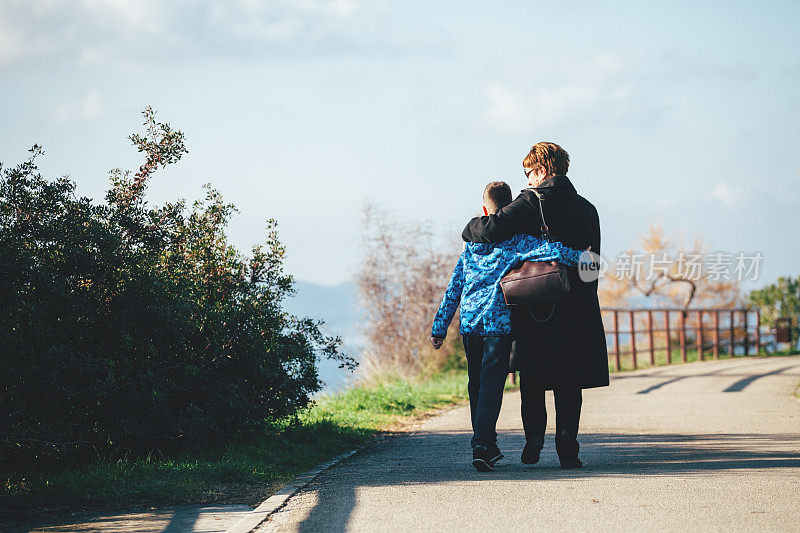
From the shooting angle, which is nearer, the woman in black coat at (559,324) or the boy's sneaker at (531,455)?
the woman in black coat at (559,324)

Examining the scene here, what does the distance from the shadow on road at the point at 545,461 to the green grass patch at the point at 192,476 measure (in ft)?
1.20

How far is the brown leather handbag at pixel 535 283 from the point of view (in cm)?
573

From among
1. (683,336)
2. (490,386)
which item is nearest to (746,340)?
(683,336)

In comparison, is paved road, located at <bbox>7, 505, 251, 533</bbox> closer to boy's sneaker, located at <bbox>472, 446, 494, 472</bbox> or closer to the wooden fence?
boy's sneaker, located at <bbox>472, 446, 494, 472</bbox>

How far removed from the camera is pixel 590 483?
539 centimetres

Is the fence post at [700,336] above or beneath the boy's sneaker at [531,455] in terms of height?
beneath

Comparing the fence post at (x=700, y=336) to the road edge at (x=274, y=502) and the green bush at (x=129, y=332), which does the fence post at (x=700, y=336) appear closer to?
the green bush at (x=129, y=332)

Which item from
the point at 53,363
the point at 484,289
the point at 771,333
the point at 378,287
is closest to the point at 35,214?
the point at 53,363

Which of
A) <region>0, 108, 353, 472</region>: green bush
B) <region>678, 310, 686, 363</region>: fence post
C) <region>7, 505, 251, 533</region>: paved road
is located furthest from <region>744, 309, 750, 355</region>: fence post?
<region>7, 505, 251, 533</region>: paved road

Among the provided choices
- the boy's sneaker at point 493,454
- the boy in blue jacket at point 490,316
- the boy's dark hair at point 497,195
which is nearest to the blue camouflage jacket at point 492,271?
the boy in blue jacket at point 490,316

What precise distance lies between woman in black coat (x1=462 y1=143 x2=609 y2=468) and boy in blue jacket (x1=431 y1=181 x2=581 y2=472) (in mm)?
91

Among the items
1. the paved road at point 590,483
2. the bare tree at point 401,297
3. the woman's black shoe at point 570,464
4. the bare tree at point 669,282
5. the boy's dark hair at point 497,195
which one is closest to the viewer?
the paved road at point 590,483

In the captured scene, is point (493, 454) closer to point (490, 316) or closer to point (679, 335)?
point (490, 316)

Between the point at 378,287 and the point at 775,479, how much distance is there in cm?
1566
